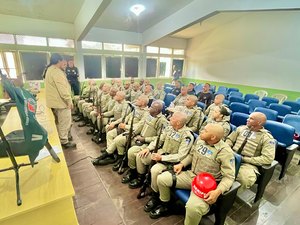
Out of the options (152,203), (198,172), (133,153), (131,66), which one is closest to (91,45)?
(131,66)

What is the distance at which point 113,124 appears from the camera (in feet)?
9.79

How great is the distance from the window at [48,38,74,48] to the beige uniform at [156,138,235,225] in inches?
240

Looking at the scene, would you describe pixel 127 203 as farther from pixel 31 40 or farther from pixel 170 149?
pixel 31 40

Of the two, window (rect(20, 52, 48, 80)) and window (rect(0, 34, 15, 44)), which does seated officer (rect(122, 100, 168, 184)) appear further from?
window (rect(0, 34, 15, 44))

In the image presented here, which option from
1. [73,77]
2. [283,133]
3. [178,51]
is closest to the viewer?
[283,133]

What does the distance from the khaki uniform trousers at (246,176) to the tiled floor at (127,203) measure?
0.38 m

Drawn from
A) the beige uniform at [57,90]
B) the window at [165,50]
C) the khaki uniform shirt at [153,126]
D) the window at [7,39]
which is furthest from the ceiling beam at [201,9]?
the window at [7,39]

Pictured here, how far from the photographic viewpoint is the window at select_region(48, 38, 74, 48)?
18.8 feet

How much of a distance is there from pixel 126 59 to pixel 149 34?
1.47 meters

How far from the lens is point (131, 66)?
7.82 m

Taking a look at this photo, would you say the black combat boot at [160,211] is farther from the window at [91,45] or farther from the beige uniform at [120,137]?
the window at [91,45]

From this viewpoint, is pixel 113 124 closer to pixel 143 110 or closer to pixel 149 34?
pixel 143 110

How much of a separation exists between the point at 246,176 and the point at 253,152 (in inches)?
14.0

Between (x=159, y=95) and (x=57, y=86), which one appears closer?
(x=57, y=86)
